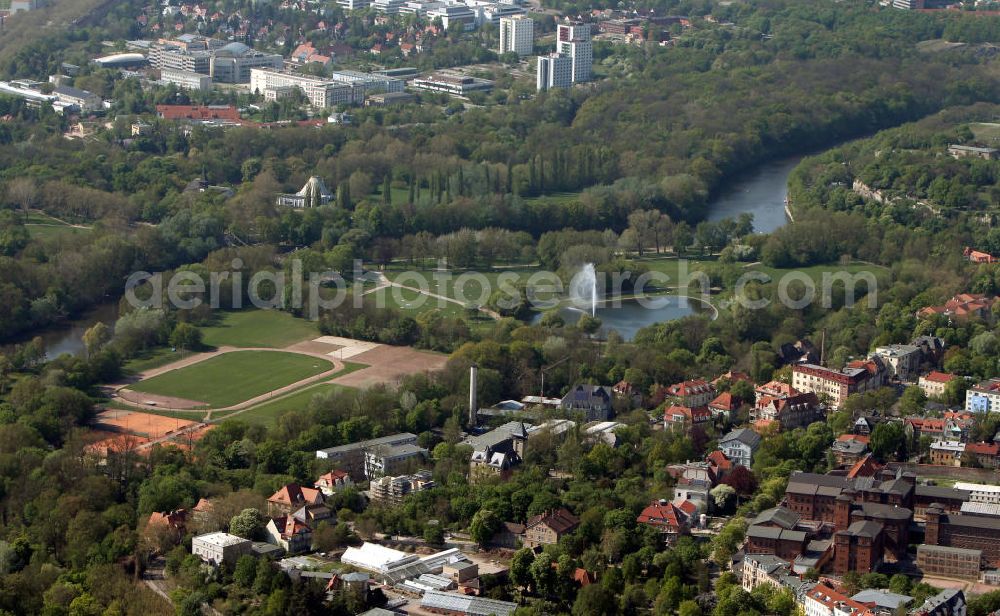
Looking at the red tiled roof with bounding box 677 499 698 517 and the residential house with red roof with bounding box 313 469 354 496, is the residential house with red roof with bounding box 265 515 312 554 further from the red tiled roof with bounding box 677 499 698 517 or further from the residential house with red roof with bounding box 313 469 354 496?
the red tiled roof with bounding box 677 499 698 517

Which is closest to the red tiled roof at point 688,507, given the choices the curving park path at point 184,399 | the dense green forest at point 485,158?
the curving park path at point 184,399

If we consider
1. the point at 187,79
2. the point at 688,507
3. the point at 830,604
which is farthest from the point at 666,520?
the point at 187,79

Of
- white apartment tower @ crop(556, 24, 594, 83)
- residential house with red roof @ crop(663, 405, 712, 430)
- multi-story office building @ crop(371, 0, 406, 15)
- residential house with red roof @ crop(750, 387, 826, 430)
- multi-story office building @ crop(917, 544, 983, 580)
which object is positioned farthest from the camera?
multi-story office building @ crop(371, 0, 406, 15)

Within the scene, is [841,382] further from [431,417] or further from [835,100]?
[835,100]

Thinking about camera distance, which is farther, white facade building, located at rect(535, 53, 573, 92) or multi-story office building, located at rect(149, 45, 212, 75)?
multi-story office building, located at rect(149, 45, 212, 75)

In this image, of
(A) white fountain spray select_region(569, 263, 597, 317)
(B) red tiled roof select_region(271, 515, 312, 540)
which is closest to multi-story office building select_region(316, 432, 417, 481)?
(B) red tiled roof select_region(271, 515, 312, 540)

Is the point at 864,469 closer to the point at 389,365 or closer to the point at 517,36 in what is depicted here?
the point at 389,365
